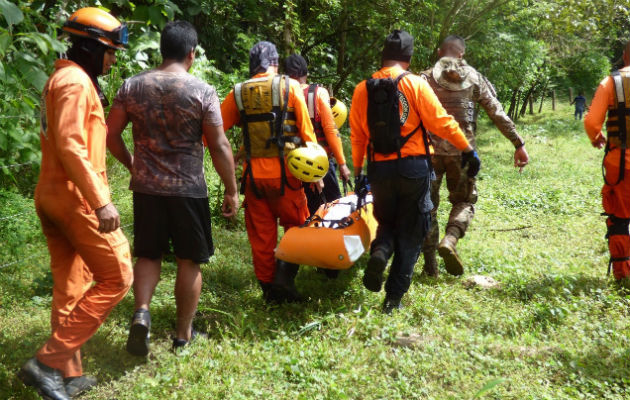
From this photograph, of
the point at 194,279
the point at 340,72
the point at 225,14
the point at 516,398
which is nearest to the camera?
the point at 516,398

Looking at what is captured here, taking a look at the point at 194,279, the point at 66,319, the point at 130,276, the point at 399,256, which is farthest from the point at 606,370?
the point at 66,319

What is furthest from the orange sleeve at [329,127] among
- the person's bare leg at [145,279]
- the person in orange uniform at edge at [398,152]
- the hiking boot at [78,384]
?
the hiking boot at [78,384]

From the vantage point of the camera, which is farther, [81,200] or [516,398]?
[516,398]

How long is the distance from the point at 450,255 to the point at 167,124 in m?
3.06

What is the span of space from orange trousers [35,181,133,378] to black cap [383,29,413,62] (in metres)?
2.70

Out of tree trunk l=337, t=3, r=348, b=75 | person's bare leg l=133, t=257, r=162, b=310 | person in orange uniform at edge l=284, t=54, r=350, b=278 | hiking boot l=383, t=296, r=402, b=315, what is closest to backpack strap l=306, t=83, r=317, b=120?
person in orange uniform at edge l=284, t=54, r=350, b=278

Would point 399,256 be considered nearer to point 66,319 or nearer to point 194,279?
point 194,279

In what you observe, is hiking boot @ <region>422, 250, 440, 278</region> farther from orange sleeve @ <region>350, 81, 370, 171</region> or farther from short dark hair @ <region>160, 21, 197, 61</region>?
short dark hair @ <region>160, 21, 197, 61</region>

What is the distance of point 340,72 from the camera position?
14875 mm

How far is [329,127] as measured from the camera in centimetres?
560

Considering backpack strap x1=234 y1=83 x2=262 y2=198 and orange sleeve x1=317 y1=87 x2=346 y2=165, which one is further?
orange sleeve x1=317 y1=87 x2=346 y2=165

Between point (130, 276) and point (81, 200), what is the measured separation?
57cm

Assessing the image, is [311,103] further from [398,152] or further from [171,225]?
[171,225]

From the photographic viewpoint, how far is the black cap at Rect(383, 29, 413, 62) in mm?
4777
